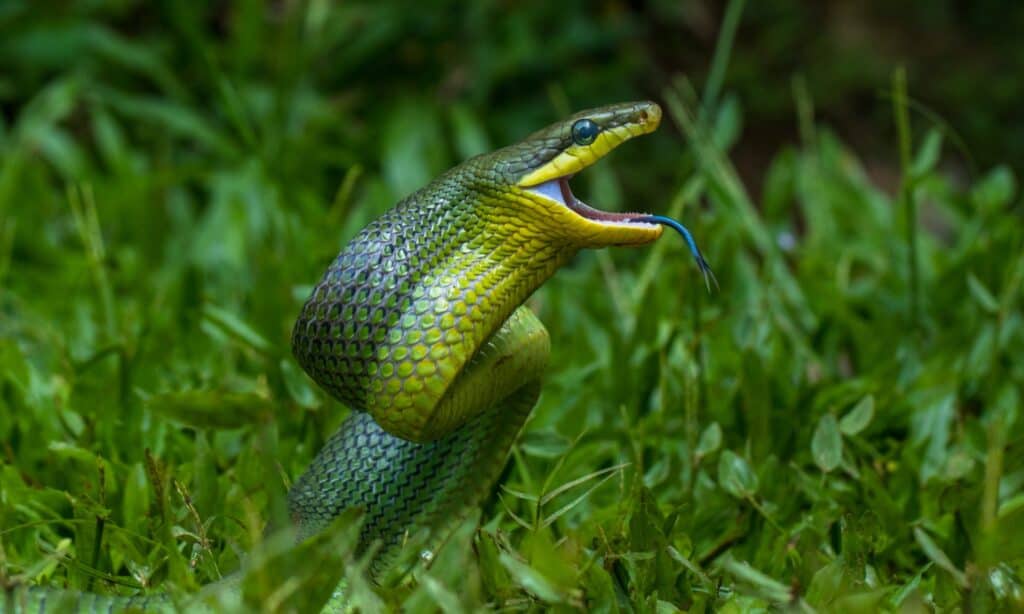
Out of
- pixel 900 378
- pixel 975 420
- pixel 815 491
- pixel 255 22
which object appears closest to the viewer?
pixel 815 491

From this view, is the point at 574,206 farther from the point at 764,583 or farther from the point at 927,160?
the point at 927,160

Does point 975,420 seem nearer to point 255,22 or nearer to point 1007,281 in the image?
point 1007,281

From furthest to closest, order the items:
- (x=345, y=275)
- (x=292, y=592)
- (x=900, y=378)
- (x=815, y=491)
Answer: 1. (x=900, y=378)
2. (x=815, y=491)
3. (x=345, y=275)
4. (x=292, y=592)

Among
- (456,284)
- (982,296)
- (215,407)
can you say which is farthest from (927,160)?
(215,407)

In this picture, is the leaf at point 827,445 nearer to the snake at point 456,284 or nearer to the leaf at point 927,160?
the snake at point 456,284

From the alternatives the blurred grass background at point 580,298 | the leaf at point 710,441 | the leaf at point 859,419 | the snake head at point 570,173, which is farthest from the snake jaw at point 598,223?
the leaf at point 859,419

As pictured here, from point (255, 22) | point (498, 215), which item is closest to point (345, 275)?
point (498, 215)
